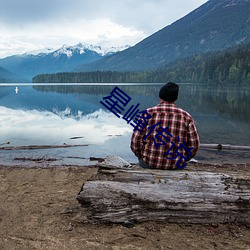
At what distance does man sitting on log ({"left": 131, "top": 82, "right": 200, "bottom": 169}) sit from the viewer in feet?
18.7

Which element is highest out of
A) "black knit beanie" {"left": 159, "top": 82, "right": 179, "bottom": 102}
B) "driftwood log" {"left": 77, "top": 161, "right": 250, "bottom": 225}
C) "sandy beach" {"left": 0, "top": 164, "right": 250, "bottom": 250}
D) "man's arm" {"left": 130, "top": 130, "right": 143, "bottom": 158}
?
"black knit beanie" {"left": 159, "top": 82, "right": 179, "bottom": 102}

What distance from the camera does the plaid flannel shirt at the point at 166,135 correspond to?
18.7ft

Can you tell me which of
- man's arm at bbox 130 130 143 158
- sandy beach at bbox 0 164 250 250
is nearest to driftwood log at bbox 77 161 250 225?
sandy beach at bbox 0 164 250 250

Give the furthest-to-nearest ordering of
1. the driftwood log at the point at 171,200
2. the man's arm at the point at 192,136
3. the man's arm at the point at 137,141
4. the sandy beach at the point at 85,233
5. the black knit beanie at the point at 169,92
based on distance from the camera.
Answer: the man's arm at the point at 137,141 → the man's arm at the point at 192,136 → the black knit beanie at the point at 169,92 → the driftwood log at the point at 171,200 → the sandy beach at the point at 85,233

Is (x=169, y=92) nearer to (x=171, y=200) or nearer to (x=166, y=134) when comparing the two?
(x=166, y=134)

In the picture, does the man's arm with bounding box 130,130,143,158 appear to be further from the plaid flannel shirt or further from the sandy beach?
the sandy beach

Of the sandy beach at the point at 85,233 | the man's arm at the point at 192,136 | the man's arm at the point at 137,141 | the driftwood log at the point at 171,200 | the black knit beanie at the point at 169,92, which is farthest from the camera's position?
the man's arm at the point at 137,141

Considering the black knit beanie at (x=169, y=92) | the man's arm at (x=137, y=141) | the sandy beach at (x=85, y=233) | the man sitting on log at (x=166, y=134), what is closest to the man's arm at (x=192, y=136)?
the man sitting on log at (x=166, y=134)

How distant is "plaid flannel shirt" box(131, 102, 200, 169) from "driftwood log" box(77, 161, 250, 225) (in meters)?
0.49

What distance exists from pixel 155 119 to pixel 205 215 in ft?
6.26

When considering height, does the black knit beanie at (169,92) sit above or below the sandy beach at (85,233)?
above

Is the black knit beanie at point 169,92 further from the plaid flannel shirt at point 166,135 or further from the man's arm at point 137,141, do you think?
the man's arm at point 137,141

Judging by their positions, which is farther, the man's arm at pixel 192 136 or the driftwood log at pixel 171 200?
the man's arm at pixel 192 136

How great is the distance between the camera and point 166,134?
5.73 metres
